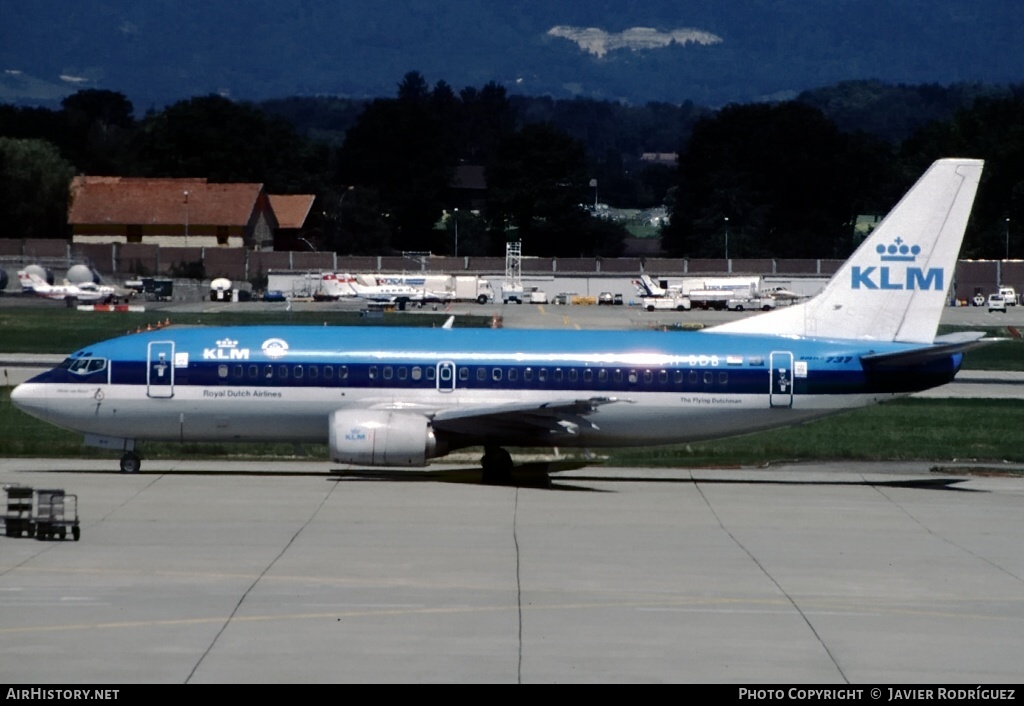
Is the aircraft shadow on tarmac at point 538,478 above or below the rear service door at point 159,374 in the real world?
below

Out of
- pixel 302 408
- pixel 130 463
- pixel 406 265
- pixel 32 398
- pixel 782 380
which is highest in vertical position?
pixel 406 265

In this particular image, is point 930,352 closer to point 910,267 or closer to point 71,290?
point 910,267

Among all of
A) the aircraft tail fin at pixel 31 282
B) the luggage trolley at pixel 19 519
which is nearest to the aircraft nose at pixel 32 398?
the luggage trolley at pixel 19 519

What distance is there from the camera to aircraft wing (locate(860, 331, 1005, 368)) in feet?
114

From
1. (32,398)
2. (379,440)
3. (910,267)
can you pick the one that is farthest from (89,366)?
(910,267)

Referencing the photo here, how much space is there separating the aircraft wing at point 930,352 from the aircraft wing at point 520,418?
21.9 ft

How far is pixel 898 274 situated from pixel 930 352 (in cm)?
264

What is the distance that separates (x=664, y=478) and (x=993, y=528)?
964 centimetres

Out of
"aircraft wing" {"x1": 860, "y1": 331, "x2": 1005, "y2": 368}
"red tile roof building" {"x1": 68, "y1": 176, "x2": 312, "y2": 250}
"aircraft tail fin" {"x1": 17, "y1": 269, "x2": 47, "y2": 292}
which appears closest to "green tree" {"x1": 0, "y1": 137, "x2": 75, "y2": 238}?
"red tile roof building" {"x1": 68, "y1": 176, "x2": 312, "y2": 250}

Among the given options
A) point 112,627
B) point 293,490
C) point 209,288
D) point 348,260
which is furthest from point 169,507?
point 348,260

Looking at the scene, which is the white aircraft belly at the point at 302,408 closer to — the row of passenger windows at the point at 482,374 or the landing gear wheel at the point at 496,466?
the row of passenger windows at the point at 482,374

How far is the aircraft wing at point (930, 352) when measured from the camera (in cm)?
3481

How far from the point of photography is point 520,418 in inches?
1387
